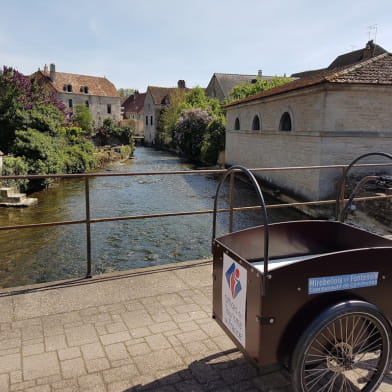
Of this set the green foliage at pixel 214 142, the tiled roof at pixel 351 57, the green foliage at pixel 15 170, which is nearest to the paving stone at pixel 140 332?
the green foliage at pixel 15 170

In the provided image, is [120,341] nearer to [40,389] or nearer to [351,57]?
[40,389]

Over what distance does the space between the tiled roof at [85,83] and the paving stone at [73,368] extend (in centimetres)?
5534

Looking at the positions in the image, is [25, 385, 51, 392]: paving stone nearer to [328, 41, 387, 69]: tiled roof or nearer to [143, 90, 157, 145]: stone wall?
[328, 41, 387, 69]: tiled roof

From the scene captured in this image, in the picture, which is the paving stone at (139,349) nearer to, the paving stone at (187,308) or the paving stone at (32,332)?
the paving stone at (187,308)

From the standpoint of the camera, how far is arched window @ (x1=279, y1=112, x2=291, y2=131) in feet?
59.8

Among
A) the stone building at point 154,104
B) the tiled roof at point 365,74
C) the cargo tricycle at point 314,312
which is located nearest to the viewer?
the cargo tricycle at point 314,312

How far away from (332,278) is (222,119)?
31658mm

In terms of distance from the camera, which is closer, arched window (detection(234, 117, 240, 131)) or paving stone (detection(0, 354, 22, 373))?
paving stone (detection(0, 354, 22, 373))

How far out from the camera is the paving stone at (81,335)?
3.13 metres

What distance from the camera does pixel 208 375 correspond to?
8.96 ft

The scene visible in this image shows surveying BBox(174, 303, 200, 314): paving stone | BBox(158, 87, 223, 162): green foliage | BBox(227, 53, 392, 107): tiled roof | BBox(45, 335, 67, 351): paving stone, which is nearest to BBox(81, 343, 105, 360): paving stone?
BBox(45, 335, 67, 351): paving stone

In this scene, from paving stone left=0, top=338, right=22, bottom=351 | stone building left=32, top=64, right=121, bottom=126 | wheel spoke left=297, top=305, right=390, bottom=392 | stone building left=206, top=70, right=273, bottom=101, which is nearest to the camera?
wheel spoke left=297, top=305, right=390, bottom=392

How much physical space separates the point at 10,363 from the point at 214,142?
31.2 meters

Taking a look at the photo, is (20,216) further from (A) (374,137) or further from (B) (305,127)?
(A) (374,137)
